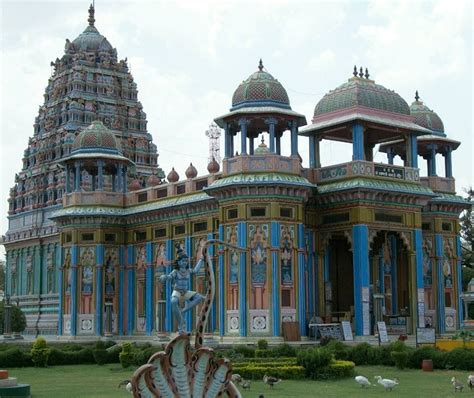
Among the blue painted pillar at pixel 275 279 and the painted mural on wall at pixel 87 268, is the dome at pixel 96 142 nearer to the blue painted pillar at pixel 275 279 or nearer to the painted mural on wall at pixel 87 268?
the painted mural on wall at pixel 87 268

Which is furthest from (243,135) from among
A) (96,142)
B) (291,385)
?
(291,385)

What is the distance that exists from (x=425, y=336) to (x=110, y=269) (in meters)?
18.0

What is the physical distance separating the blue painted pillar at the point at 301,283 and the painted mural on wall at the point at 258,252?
152 cm

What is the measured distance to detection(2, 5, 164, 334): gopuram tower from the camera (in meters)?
62.8

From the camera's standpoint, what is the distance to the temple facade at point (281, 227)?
119 ft

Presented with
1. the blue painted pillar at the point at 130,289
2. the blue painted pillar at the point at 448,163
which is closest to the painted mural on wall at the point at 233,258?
the blue painted pillar at the point at 130,289

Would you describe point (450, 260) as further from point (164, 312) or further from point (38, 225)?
point (38, 225)

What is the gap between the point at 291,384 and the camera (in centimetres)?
2552

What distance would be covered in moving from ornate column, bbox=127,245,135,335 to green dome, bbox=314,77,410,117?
1235cm

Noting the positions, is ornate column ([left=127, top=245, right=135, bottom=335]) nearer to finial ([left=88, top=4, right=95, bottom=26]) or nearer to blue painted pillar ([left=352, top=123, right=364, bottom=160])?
blue painted pillar ([left=352, top=123, right=364, bottom=160])

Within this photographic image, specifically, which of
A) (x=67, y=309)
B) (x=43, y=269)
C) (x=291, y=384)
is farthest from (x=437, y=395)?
(x=43, y=269)

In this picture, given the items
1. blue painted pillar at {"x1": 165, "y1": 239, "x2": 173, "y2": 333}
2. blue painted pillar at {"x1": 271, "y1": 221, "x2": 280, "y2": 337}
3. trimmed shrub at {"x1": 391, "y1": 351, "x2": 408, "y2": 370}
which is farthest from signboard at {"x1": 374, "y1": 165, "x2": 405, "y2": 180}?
blue painted pillar at {"x1": 165, "y1": 239, "x2": 173, "y2": 333}

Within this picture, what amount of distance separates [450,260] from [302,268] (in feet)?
32.0

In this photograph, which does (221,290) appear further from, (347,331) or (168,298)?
(168,298)
